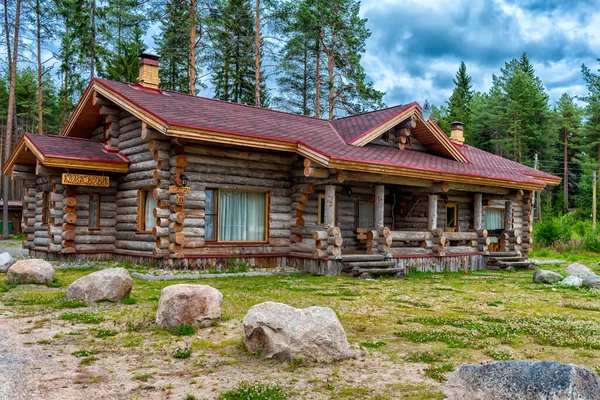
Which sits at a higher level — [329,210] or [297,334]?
[329,210]

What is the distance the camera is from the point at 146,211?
16266mm

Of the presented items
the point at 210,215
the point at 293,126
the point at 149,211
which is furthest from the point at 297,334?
the point at 293,126

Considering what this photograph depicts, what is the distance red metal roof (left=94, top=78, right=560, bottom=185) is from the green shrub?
9.72 meters

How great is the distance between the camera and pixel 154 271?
1395 cm

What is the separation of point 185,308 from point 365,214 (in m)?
12.6

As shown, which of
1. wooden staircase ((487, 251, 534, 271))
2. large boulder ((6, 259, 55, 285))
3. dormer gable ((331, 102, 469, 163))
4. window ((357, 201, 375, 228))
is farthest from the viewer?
wooden staircase ((487, 251, 534, 271))

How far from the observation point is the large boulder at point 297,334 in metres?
5.80

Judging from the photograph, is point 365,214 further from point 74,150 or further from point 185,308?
point 185,308

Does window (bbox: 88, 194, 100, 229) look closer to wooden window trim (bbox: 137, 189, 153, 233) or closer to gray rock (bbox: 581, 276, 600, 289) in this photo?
wooden window trim (bbox: 137, 189, 153, 233)

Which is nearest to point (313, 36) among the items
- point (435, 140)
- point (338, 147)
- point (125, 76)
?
point (125, 76)

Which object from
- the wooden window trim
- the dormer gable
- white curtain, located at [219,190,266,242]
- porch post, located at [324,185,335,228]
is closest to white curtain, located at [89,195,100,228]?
the wooden window trim

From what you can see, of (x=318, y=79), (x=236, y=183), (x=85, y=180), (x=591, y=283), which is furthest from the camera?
(x=318, y=79)

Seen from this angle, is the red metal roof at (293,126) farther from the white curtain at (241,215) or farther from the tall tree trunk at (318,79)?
the tall tree trunk at (318,79)

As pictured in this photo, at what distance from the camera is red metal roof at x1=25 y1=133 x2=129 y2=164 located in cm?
1582
